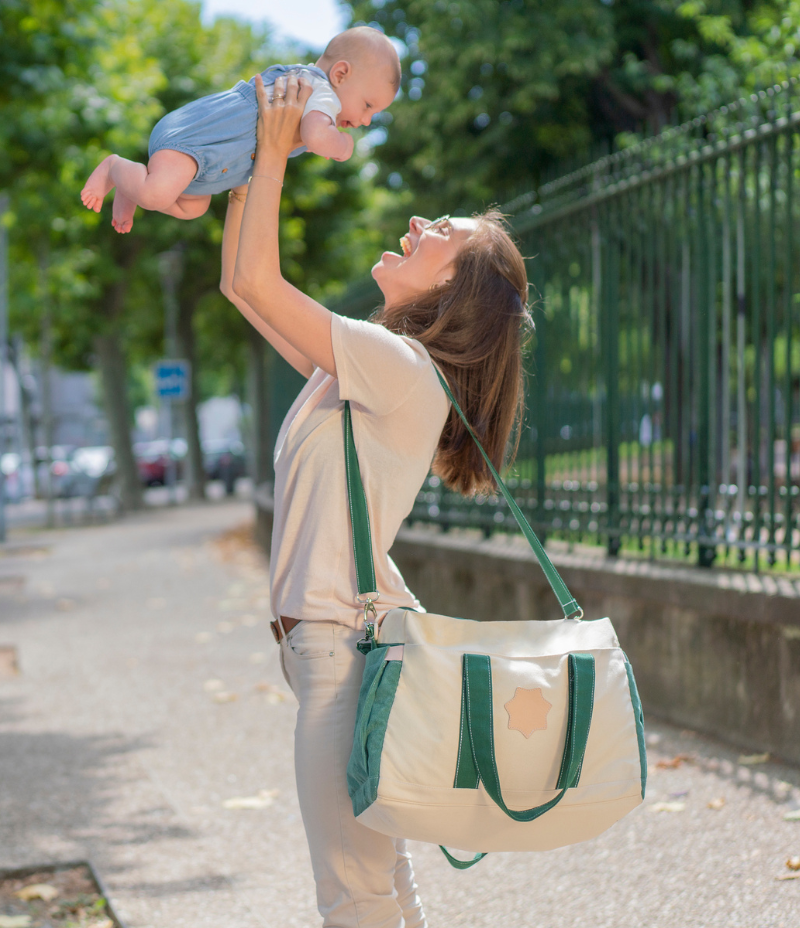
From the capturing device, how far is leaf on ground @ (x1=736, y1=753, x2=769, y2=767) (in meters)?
4.43

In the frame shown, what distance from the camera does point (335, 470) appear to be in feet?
6.72

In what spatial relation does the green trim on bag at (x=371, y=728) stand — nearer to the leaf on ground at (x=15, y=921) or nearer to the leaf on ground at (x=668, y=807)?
the leaf on ground at (x=15, y=921)

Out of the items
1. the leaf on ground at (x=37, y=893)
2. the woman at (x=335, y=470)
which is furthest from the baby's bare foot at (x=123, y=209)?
the leaf on ground at (x=37, y=893)

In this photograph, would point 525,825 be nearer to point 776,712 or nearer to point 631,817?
point 631,817

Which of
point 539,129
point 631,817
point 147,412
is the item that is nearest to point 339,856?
point 631,817

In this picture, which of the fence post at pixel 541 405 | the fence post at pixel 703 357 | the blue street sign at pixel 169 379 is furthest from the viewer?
the blue street sign at pixel 169 379

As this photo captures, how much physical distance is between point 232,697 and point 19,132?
6.36m

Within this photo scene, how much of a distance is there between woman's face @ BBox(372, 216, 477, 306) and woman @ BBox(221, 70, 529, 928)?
60mm

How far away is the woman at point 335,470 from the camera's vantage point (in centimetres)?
195

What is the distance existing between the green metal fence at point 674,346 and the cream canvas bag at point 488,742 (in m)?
2.98

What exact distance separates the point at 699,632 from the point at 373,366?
3434mm

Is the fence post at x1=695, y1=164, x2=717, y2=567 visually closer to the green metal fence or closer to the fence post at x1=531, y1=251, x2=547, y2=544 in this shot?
the green metal fence

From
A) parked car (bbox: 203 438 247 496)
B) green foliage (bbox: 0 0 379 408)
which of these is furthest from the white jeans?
parked car (bbox: 203 438 247 496)

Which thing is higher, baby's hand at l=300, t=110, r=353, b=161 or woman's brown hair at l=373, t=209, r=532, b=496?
baby's hand at l=300, t=110, r=353, b=161
